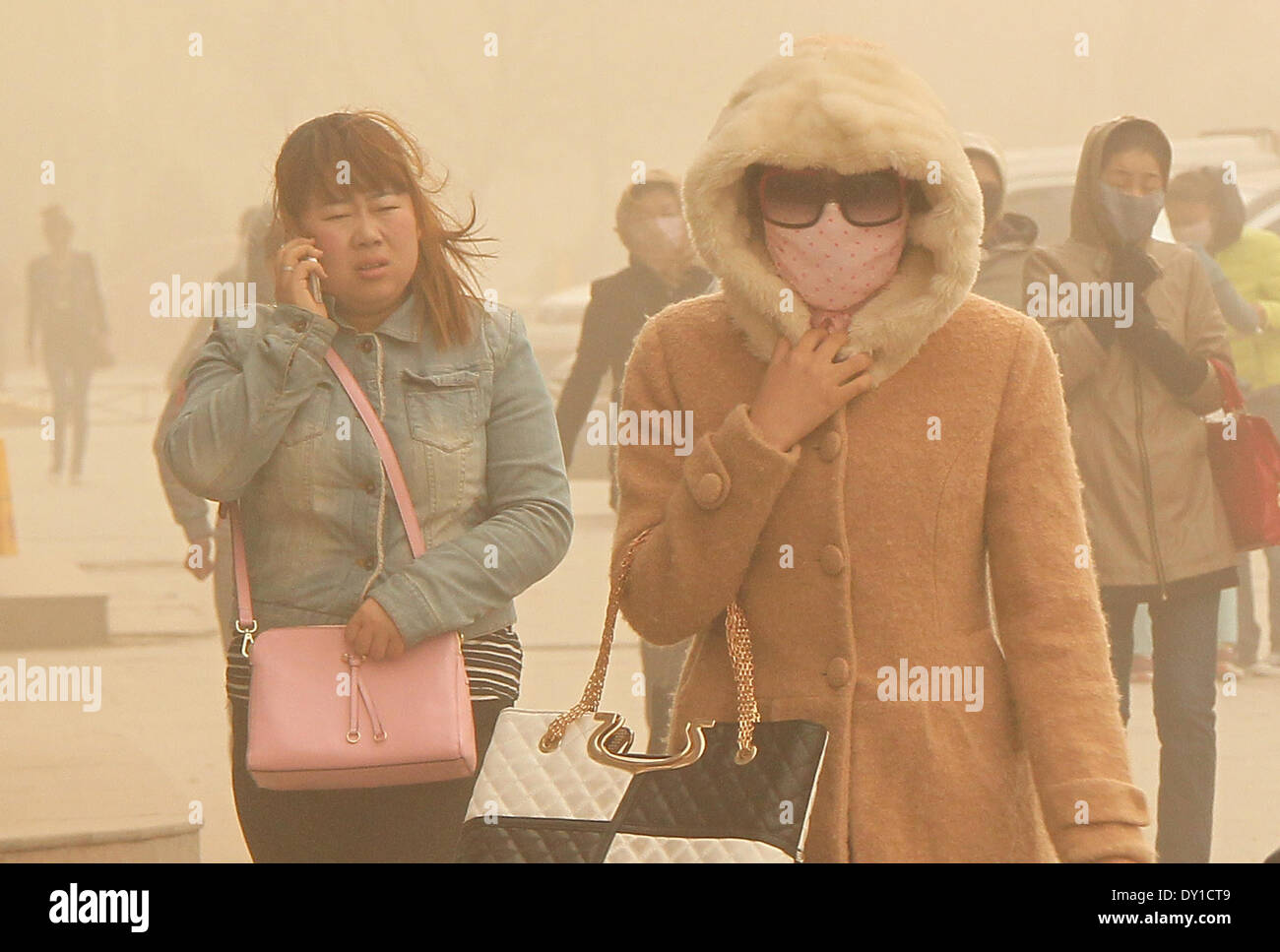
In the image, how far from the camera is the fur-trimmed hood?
2.38m

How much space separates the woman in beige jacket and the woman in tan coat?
2.32 meters

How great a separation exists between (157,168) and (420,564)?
28.1ft

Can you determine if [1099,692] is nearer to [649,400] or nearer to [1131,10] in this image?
[649,400]

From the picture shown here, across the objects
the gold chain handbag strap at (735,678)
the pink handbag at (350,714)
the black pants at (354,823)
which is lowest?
the black pants at (354,823)

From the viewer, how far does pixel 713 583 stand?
7.81 ft

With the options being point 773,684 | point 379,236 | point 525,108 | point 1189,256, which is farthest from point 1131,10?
point 773,684

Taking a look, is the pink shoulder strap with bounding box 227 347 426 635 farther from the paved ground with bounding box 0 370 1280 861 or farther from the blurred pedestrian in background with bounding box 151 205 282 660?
the blurred pedestrian in background with bounding box 151 205 282 660

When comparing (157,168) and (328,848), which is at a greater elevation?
(157,168)

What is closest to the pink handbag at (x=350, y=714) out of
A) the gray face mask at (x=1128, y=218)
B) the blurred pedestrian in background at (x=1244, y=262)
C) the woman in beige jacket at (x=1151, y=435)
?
the woman in beige jacket at (x=1151, y=435)

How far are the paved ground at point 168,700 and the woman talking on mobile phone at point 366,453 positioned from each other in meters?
1.37

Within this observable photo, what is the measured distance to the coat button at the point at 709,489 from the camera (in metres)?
2.36

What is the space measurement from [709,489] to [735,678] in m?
0.24

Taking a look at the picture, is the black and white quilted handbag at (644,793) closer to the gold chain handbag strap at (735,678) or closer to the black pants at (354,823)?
the gold chain handbag strap at (735,678)

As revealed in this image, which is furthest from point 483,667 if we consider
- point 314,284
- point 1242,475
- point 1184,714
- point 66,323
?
point 66,323
